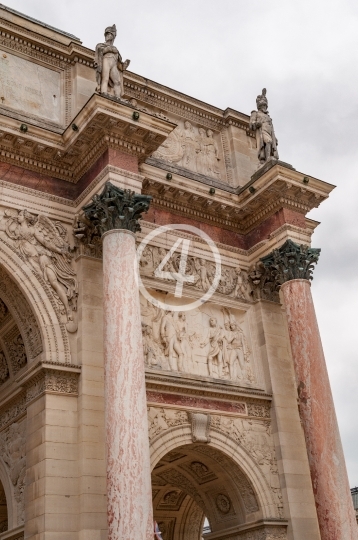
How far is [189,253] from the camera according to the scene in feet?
48.3

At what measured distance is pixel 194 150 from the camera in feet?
54.4

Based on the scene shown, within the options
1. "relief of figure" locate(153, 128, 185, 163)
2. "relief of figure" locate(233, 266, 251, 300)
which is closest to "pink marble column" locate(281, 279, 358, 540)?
"relief of figure" locate(233, 266, 251, 300)

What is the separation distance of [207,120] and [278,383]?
698 cm

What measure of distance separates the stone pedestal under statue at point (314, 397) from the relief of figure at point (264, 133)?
2.52 m

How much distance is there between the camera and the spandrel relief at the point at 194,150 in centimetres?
1606

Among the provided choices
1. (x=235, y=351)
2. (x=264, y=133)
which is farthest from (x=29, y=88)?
(x=235, y=351)

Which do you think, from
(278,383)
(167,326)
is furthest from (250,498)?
(167,326)

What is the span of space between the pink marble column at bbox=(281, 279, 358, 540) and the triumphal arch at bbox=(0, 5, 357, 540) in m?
0.03

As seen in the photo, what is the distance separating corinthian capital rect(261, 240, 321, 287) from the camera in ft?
46.5

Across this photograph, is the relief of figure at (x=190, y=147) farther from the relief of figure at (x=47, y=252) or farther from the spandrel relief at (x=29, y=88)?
the relief of figure at (x=47, y=252)

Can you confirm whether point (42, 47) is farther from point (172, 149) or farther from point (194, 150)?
point (194, 150)

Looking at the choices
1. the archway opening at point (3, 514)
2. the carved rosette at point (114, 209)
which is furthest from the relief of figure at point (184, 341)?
the archway opening at point (3, 514)

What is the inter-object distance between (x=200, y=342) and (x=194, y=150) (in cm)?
509

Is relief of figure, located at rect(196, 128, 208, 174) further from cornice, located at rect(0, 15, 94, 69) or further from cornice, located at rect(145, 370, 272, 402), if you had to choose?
cornice, located at rect(145, 370, 272, 402)
